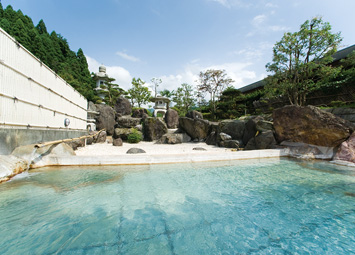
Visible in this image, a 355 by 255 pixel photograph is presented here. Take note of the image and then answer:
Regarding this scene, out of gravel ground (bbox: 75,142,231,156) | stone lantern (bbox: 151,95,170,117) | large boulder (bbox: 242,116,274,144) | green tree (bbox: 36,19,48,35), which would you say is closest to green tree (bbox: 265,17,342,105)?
large boulder (bbox: 242,116,274,144)

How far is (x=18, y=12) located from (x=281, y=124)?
52.7m

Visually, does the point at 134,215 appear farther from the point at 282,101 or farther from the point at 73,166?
the point at 282,101

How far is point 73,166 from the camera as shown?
4.94m

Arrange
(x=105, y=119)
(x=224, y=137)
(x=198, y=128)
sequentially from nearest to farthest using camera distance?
1. (x=224, y=137)
2. (x=105, y=119)
3. (x=198, y=128)

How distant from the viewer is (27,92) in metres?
5.11

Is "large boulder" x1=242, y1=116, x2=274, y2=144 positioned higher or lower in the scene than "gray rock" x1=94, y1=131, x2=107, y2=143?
higher

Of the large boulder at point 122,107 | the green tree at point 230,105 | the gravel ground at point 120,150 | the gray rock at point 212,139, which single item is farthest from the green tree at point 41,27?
the gray rock at point 212,139

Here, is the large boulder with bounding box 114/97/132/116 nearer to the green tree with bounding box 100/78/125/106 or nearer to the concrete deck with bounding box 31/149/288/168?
the green tree with bounding box 100/78/125/106

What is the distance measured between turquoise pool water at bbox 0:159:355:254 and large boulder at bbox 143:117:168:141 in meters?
10.6

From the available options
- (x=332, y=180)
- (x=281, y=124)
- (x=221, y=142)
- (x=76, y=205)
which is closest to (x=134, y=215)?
(x=76, y=205)

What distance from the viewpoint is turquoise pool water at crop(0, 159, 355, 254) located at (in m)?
1.83

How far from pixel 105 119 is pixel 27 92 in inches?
372

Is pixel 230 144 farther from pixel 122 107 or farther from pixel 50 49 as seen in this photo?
pixel 50 49

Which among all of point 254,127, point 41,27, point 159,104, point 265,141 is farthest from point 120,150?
point 41,27
